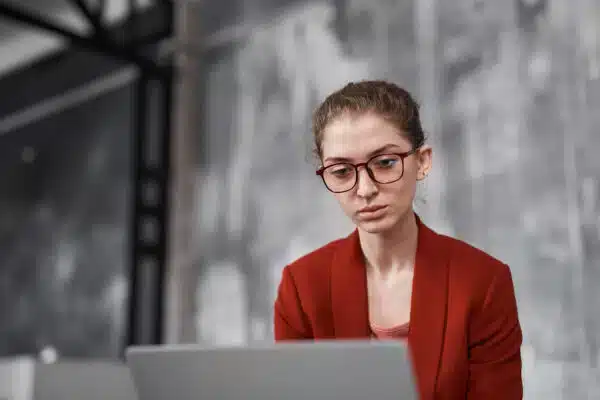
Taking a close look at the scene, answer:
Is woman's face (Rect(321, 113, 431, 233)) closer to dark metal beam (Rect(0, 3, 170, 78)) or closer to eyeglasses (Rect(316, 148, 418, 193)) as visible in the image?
eyeglasses (Rect(316, 148, 418, 193))

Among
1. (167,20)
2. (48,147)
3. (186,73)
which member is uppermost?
(167,20)

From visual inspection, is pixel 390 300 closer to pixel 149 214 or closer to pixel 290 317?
pixel 290 317

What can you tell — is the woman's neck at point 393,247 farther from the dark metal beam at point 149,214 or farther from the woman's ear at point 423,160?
the dark metal beam at point 149,214

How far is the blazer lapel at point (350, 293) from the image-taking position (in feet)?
4.27

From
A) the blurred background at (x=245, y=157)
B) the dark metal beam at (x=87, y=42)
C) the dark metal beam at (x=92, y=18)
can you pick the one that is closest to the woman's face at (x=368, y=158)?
the blurred background at (x=245, y=157)

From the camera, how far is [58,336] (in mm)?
4312

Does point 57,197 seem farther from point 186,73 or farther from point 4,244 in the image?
point 186,73

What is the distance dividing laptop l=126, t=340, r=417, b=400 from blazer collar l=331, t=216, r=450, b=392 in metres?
0.40

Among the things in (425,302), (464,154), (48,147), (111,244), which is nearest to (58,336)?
(111,244)

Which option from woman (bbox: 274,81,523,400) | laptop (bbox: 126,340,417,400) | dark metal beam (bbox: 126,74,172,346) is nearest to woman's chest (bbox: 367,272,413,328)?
woman (bbox: 274,81,523,400)

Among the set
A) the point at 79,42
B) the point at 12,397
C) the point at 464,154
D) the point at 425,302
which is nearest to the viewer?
the point at 425,302

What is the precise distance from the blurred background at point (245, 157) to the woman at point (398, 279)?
0.27 meters

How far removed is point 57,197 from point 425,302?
3713 millimetres

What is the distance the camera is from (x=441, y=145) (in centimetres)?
290
